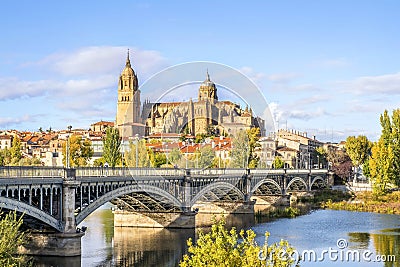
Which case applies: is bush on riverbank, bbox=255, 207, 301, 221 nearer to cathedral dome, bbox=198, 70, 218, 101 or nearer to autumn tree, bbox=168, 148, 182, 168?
autumn tree, bbox=168, 148, 182, 168

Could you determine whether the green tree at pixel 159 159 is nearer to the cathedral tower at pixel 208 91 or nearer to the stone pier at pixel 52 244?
the cathedral tower at pixel 208 91

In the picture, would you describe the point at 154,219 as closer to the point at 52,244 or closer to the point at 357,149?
the point at 52,244

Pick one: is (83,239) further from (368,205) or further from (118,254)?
(368,205)

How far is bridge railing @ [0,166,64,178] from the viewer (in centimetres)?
2914

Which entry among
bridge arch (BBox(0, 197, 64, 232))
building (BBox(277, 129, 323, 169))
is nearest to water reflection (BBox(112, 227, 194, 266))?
bridge arch (BBox(0, 197, 64, 232))

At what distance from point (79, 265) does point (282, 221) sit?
29128mm

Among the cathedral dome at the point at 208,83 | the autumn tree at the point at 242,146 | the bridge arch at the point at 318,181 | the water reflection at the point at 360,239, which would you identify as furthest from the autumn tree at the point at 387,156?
the cathedral dome at the point at 208,83

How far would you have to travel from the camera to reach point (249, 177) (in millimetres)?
64312

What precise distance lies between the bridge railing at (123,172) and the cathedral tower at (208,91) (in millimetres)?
6597

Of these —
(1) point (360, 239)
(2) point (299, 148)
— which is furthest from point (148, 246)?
(2) point (299, 148)

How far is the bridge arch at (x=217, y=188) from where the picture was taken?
50.7m

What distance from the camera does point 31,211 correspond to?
29.6 meters

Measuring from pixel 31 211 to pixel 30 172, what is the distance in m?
2.14

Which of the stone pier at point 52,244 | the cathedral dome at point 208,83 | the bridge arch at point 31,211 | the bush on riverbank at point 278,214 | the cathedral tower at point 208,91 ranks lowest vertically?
the bush on riverbank at point 278,214
